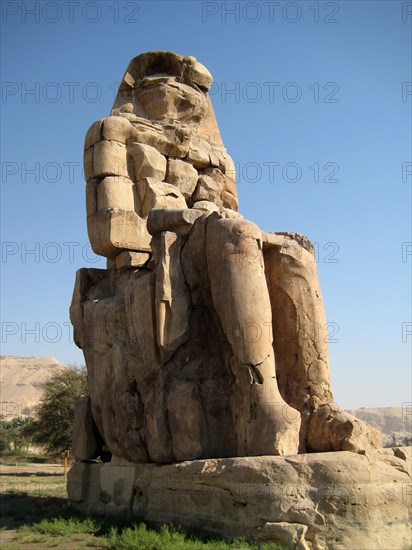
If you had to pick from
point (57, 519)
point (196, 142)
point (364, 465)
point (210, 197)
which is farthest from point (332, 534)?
point (196, 142)

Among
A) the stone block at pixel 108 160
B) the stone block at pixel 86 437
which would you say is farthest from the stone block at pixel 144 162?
the stone block at pixel 86 437

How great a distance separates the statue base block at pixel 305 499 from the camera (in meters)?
4.26

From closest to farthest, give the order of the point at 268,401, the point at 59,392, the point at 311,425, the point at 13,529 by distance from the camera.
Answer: the point at 268,401
the point at 311,425
the point at 13,529
the point at 59,392

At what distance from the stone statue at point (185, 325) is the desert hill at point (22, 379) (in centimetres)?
5568

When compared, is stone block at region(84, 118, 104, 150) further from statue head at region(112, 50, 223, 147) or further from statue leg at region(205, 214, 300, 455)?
statue leg at region(205, 214, 300, 455)

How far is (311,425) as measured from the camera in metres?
5.32

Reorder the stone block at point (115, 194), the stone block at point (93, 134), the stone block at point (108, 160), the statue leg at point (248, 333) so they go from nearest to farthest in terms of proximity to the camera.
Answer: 1. the statue leg at point (248, 333)
2. the stone block at point (115, 194)
3. the stone block at point (108, 160)
4. the stone block at point (93, 134)

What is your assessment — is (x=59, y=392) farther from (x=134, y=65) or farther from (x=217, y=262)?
Answer: (x=217, y=262)

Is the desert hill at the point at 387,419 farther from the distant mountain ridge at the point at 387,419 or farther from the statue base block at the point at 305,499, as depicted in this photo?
the statue base block at the point at 305,499

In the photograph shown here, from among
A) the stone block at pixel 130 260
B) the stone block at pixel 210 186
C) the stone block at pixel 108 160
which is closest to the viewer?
the stone block at pixel 130 260

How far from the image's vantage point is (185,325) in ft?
18.7

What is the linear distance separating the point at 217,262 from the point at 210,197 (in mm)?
2347

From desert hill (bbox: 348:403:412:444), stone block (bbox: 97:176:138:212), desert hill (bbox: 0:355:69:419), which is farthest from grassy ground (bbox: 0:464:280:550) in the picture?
desert hill (bbox: 348:403:412:444)

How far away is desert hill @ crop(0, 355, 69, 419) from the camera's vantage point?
6868cm
